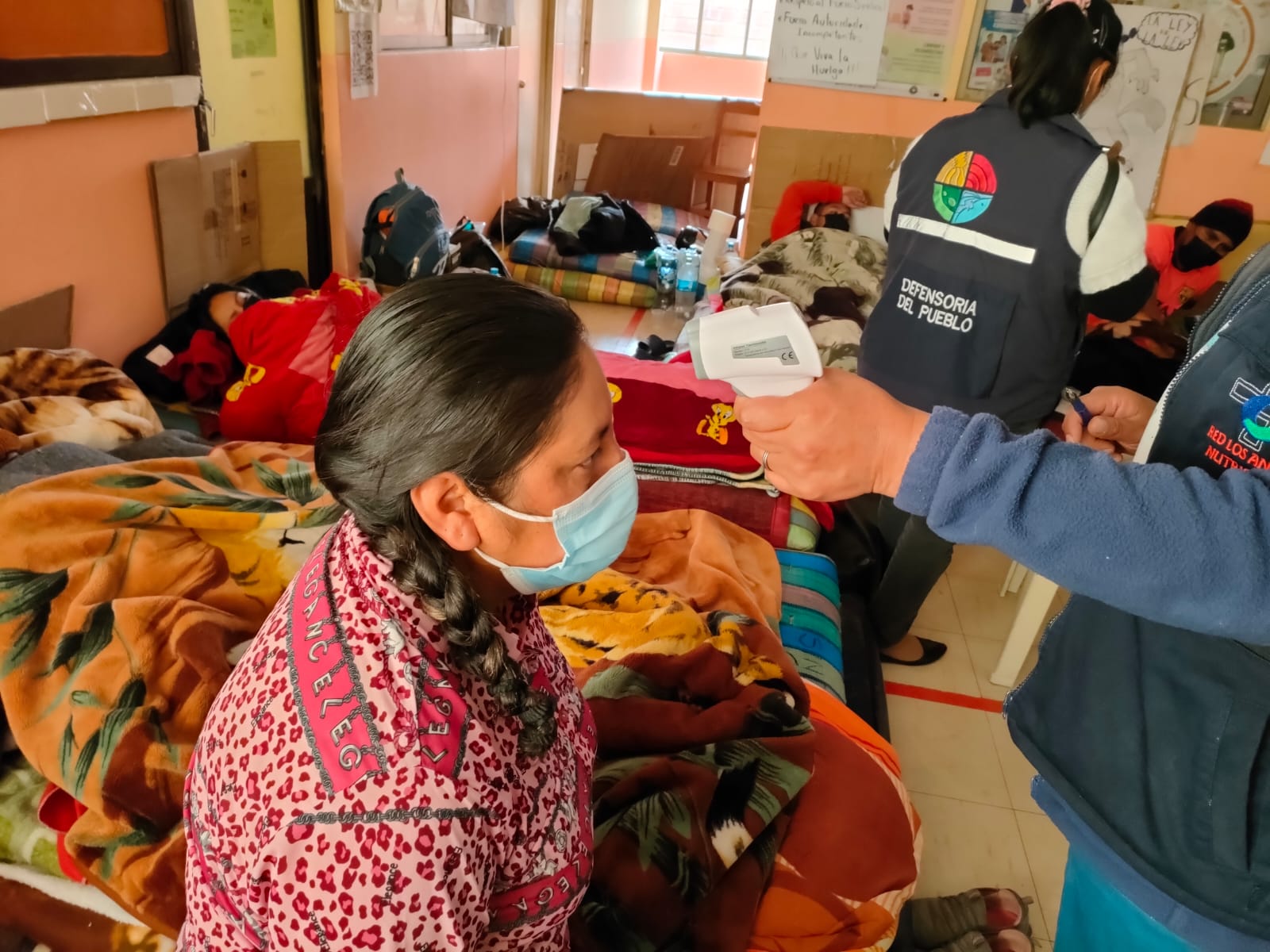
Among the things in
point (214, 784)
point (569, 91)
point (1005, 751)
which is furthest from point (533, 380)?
point (569, 91)

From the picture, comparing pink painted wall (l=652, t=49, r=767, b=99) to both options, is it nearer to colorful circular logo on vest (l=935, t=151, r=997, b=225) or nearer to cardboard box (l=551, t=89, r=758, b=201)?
cardboard box (l=551, t=89, r=758, b=201)

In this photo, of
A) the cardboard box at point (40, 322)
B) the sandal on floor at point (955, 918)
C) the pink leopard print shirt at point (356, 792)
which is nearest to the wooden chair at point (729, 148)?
the cardboard box at point (40, 322)

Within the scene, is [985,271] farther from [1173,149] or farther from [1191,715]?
[1173,149]

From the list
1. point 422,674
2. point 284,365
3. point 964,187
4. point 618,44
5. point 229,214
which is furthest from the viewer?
point 618,44

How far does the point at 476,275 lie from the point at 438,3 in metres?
3.75

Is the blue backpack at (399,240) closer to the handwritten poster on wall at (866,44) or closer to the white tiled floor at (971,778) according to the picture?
the handwritten poster on wall at (866,44)

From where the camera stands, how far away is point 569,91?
545 cm

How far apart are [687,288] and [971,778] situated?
9.23 ft

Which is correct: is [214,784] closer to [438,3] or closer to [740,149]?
[438,3]

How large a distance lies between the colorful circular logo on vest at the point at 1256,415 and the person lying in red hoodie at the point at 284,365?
193 centimetres

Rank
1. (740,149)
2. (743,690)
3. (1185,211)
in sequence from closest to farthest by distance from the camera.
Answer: (743,690) < (1185,211) < (740,149)

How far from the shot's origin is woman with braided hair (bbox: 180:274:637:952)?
0.75 metres

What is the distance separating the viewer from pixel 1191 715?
2.71ft

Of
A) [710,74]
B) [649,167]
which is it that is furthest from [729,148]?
[710,74]
